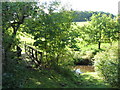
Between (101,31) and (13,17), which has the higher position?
(13,17)

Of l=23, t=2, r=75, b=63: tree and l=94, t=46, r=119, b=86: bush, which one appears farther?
l=23, t=2, r=75, b=63: tree

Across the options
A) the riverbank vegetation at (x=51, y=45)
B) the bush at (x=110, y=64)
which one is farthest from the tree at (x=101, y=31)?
the bush at (x=110, y=64)

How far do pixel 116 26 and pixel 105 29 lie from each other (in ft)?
5.00

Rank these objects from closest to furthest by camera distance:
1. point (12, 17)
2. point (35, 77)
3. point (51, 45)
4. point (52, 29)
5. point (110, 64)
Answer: point (12, 17), point (35, 77), point (52, 29), point (110, 64), point (51, 45)

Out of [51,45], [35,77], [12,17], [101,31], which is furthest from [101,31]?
[12,17]

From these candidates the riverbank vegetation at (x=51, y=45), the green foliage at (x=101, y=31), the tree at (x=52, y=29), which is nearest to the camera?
the riverbank vegetation at (x=51, y=45)

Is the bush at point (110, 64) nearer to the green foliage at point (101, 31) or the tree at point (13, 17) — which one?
the tree at point (13, 17)

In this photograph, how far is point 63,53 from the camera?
28.7 feet

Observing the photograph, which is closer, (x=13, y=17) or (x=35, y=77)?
(x=13, y=17)

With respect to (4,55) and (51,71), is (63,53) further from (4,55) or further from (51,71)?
(4,55)

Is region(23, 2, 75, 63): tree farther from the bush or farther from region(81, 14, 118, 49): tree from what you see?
region(81, 14, 118, 49): tree

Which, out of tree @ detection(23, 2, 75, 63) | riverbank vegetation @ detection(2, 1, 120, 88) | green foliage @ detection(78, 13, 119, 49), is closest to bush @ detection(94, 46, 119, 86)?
riverbank vegetation @ detection(2, 1, 120, 88)

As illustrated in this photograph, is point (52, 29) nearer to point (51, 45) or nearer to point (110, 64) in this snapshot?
point (51, 45)

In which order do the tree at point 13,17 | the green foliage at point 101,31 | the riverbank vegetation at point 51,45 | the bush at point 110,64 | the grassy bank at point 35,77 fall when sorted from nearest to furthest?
the grassy bank at point 35,77
the tree at point 13,17
the riverbank vegetation at point 51,45
the bush at point 110,64
the green foliage at point 101,31
